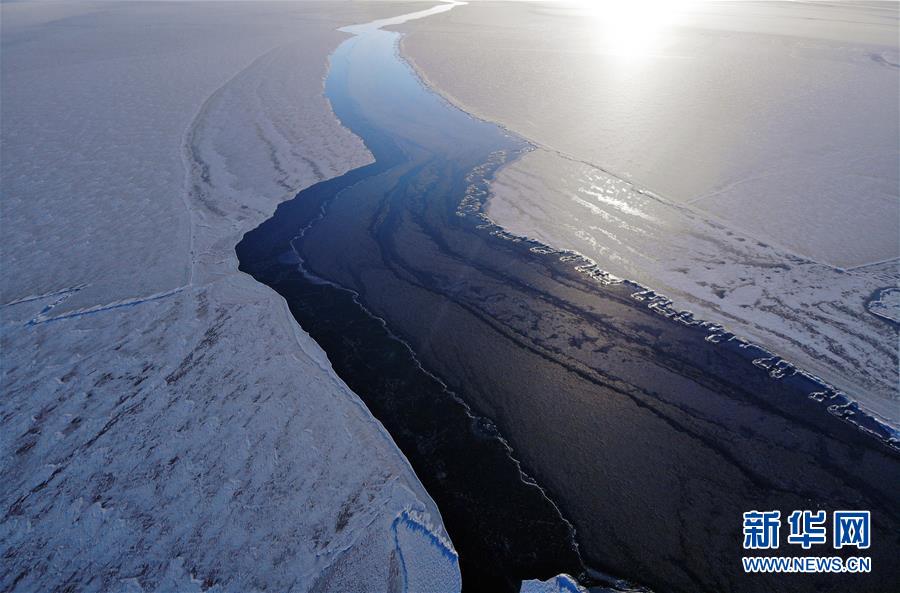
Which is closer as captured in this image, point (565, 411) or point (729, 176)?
point (565, 411)

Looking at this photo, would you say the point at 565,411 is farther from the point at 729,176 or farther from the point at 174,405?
the point at 729,176

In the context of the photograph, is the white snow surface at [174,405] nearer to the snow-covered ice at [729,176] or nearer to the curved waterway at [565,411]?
the curved waterway at [565,411]

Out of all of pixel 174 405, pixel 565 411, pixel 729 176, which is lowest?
pixel 565 411

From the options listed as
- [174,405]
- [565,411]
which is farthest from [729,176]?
A: [174,405]

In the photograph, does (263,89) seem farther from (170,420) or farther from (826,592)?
Answer: (826,592)

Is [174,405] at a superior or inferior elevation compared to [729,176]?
inferior

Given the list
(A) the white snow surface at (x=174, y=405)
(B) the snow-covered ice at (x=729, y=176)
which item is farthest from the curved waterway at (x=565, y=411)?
(B) the snow-covered ice at (x=729, y=176)

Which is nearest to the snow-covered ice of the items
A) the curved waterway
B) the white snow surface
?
the curved waterway
